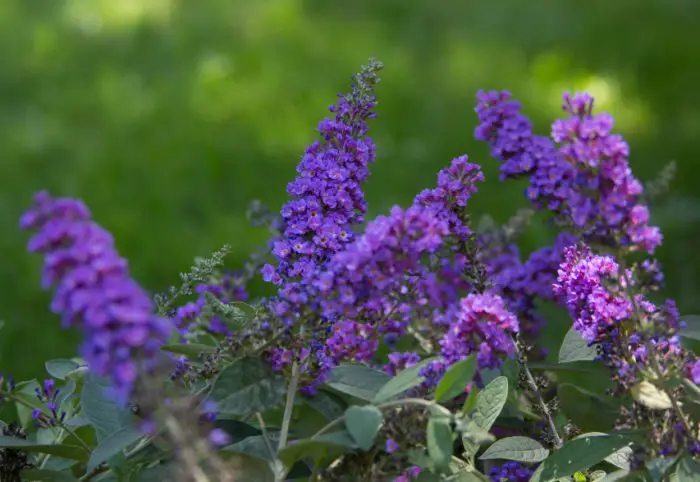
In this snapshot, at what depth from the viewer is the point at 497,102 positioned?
106 inches

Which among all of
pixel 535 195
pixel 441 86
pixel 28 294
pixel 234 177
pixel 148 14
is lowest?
pixel 535 195

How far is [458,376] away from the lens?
1.79 metres

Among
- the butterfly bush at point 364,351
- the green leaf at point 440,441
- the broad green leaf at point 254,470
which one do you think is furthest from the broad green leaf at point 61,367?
the green leaf at point 440,441

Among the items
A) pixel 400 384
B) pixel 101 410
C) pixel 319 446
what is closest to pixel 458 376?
pixel 400 384

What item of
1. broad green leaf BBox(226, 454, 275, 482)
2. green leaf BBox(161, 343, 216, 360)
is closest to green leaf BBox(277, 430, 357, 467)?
broad green leaf BBox(226, 454, 275, 482)

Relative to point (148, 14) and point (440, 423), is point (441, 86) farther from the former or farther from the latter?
point (440, 423)

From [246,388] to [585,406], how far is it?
3.84 feet

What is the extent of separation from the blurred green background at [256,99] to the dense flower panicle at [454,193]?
2.08 m

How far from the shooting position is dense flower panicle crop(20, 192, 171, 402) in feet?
4.63

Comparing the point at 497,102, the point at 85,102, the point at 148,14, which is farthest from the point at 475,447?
the point at 148,14

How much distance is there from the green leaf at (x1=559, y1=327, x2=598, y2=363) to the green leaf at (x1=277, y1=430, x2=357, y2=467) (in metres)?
0.64

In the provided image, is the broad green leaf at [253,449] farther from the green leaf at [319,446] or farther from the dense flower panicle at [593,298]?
the dense flower panicle at [593,298]

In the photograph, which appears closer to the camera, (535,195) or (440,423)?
(440,423)

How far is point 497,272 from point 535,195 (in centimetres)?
67
